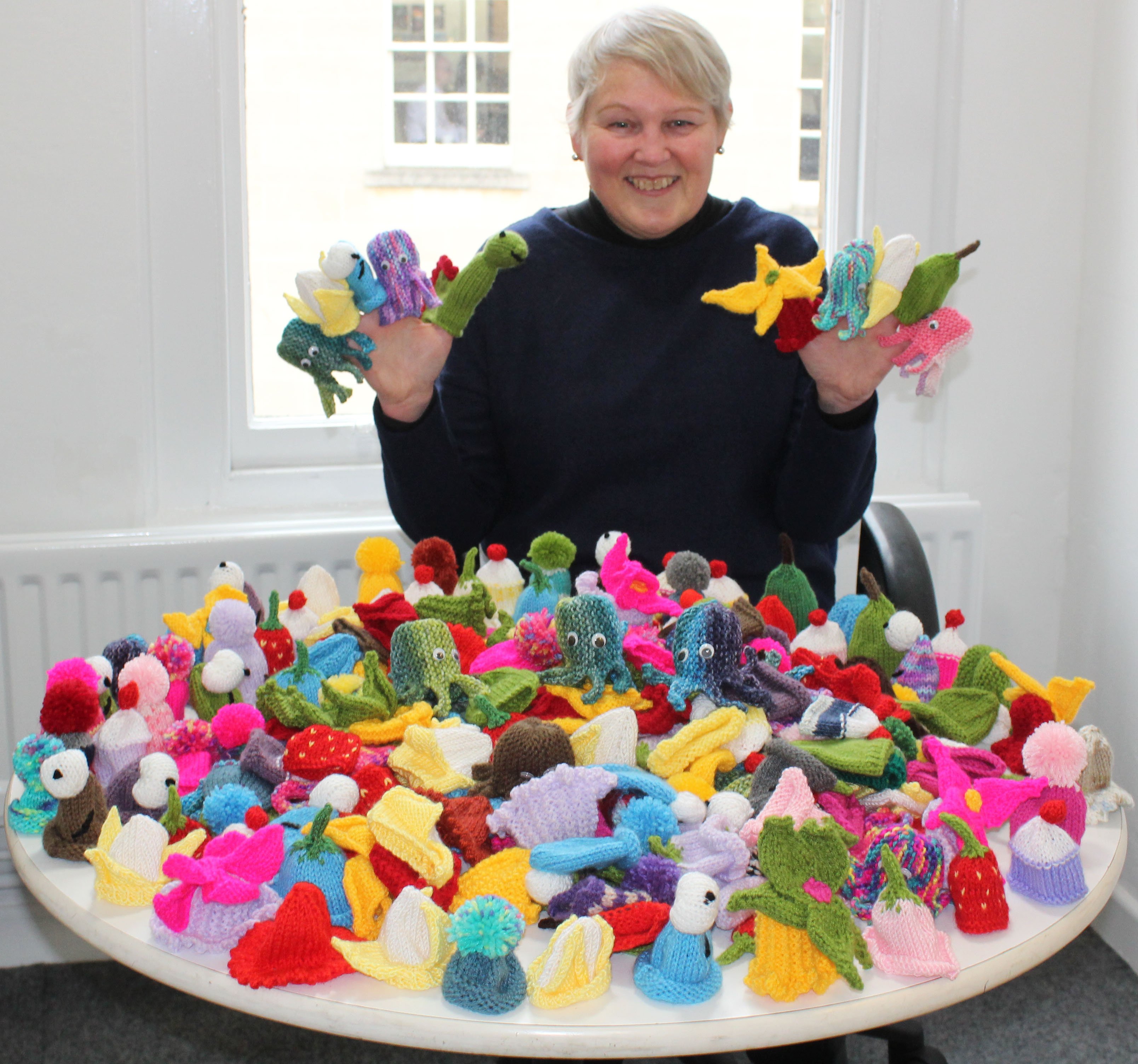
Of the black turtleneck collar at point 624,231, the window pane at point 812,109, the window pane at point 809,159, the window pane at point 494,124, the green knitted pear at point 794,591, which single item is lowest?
the green knitted pear at point 794,591

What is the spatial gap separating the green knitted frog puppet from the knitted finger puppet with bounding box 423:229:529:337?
0.54 metres

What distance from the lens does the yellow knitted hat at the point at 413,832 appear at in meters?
0.61

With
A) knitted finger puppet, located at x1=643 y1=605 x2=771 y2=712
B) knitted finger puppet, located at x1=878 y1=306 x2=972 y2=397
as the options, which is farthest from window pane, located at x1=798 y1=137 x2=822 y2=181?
knitted finger puppet, located at x1=643 y1=605 x2=771 y2=712

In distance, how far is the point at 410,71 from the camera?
5.63 ft

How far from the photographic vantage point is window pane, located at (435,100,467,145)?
1737 mm

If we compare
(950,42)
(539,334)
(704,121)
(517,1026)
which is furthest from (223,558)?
(950,42)

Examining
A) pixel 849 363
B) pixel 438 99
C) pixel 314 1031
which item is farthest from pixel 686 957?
pixel 438 99

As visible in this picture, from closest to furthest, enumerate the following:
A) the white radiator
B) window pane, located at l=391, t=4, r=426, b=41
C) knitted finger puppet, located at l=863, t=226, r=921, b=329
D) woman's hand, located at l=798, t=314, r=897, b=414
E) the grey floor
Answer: knitted finger puppet, located at l=863, t=226, r=921, b=329 → woman's hand, located at l=798, t=314, r=897, b=414 → the grey floor → the white radiator → window pane, located at l=391, t=4, r=426, b=41

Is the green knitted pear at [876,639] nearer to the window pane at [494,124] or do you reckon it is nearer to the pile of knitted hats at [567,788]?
the pile of knitted hats at [567,788]

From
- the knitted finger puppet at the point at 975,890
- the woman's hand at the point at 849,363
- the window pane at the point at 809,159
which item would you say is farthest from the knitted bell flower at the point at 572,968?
the window pane at the point at 809,159

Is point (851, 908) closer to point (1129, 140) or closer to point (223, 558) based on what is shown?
point (223, 558)

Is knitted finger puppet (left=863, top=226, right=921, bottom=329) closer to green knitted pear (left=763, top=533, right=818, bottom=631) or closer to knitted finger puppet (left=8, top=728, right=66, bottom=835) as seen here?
green knitted pear (left=763, top=533, right=818, bottom=631)

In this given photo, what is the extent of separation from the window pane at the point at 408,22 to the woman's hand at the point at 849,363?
986mm

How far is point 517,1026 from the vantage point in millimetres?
547
